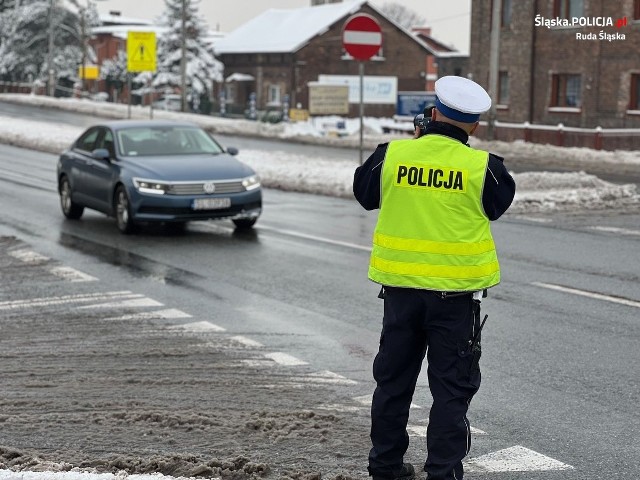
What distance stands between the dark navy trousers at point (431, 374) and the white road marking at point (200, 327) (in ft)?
12.9

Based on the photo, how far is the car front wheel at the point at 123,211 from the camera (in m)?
15.2

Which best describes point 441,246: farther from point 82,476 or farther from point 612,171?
point 612,171

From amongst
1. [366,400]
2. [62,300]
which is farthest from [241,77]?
[366,400]

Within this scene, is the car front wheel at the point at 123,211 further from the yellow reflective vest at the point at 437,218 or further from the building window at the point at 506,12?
the building window at the point at 506,12

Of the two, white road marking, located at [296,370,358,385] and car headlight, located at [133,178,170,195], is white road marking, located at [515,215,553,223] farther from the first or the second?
white road marking, located at [296,370,358,385]

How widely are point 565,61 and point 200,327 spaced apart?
37579mm

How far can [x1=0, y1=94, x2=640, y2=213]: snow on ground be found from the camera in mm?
19891

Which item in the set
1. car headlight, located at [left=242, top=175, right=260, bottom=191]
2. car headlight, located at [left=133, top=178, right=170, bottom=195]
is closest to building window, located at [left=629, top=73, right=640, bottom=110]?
car headlight, located at [left=242, top=175, right=260, bottom=191]

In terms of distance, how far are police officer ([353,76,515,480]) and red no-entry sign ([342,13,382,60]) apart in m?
16.1

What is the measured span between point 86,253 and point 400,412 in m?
8.87

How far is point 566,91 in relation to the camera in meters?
45.1

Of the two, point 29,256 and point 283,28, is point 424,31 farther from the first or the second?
point 29,256

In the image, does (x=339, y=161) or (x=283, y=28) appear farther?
(x=283, y=28)

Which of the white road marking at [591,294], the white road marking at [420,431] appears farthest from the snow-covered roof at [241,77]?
the white road marking at [420,431]
